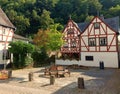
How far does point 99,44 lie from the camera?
97.0 ft

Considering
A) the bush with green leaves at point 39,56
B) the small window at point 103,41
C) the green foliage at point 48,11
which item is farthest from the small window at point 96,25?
the green foliage at point 48,11

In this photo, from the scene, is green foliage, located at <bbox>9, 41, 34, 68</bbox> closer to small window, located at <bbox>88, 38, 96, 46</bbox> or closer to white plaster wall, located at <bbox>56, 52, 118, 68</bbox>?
white plaster wall, located at <bbox>56, 52, 118, 68</bbox>

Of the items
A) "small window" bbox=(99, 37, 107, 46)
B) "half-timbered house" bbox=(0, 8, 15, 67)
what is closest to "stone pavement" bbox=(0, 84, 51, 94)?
"half-timbered house" bbox=(0, 8, 15, 67)

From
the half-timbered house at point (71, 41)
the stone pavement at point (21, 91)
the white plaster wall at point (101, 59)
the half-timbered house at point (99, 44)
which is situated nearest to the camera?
the stone pavement at point (21, 91)

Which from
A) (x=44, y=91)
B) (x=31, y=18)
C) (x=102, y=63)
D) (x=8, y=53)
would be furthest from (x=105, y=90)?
(x=31, y=18)

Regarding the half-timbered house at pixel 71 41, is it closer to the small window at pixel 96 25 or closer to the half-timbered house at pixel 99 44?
the half-timbered house at pixel 99 44

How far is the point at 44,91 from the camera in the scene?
Result: 545 inches

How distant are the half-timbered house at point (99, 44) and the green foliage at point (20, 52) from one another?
23.7 ft

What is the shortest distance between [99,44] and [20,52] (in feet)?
41.4

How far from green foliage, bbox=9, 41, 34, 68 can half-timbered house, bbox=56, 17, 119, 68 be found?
7.23 m

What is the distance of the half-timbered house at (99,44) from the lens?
28.4 m

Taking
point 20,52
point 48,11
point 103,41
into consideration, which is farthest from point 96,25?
point 48,11

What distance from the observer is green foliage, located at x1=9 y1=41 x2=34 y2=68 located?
2777 cm

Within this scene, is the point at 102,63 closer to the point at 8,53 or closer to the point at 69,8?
the point at 8,53
